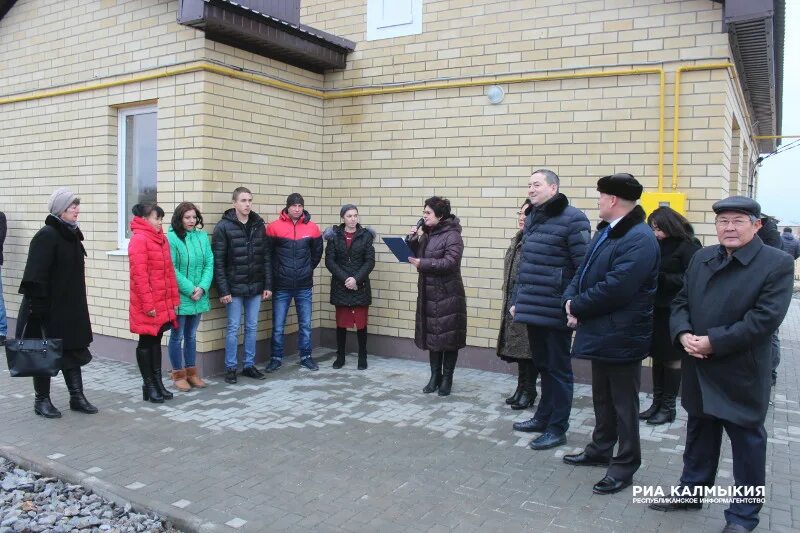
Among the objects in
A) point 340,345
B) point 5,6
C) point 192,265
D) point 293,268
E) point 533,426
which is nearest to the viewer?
point 533,426

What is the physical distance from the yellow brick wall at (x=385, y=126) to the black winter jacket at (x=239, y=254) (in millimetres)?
328

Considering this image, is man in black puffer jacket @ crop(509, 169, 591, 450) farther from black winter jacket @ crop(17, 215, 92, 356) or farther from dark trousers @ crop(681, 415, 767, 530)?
black winter jacket @ crop(17, 215, 92, 356)

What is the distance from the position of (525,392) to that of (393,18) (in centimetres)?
468

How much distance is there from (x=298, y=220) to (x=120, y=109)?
98.9 inches

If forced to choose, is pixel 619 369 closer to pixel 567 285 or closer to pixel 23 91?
pixel 567 285

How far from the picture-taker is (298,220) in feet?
24.7

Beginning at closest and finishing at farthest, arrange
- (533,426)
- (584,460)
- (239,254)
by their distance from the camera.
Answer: (584,460) < (533,426) < (239,254)

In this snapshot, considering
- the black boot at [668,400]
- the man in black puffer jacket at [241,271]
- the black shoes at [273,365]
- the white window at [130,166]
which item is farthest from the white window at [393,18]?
the black boot at [668,400]

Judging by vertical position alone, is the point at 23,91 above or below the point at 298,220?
above

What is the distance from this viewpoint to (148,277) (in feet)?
20.1

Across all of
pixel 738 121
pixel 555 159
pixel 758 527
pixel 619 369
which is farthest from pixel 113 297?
pixel 738 121

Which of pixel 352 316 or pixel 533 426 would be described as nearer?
A: pixel 533 426

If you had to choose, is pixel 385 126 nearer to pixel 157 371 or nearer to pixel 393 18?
pixel 393 18

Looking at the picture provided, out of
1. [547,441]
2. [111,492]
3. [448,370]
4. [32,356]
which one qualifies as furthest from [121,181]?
[547,441]
